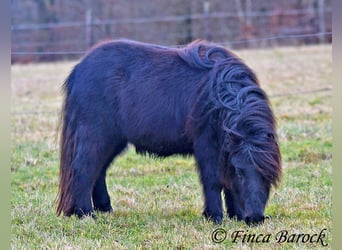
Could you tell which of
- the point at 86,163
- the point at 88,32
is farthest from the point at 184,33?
the point at 86,163

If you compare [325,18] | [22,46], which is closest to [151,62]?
[22,46]

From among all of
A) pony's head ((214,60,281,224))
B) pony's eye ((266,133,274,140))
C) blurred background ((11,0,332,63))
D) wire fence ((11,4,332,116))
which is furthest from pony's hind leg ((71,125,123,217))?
wire fence ((11,4,332,116))

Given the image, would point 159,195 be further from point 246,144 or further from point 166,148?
point 246,144

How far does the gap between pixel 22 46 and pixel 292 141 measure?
13476 mm

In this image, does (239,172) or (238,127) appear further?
(238,127)

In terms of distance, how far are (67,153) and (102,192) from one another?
49 cm

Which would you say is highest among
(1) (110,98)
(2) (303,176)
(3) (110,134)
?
(1) (110,98)

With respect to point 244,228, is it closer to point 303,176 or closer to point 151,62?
point 151,62

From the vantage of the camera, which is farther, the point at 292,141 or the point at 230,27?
the point at 230,27

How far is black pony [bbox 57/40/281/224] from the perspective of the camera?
428cm

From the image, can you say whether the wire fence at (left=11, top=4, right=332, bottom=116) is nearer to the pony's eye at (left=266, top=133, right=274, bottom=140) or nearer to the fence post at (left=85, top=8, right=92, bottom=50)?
the fence post at (left=85, top=8, right=92, bottom=50)

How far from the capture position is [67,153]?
5.13 meters

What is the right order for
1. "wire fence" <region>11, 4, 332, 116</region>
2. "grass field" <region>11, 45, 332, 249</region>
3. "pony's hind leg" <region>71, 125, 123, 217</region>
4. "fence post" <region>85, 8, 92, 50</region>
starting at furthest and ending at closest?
"wire fence" <region>11, 4, 332, 116</region>
"fence post" <region>85, 8, 92, 50</region>
"pony's hind leg" <region>71, 125, 123, 217</region>
"grass field" <region>11, 45, 332, 249</region>

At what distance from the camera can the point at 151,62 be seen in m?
5.04
